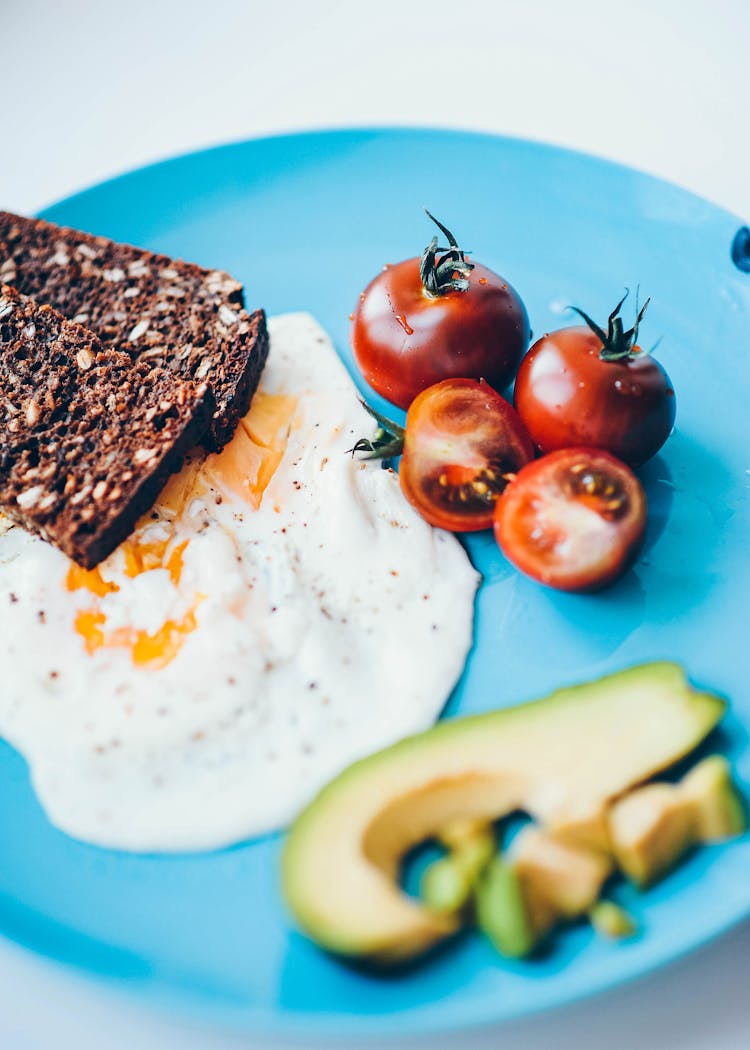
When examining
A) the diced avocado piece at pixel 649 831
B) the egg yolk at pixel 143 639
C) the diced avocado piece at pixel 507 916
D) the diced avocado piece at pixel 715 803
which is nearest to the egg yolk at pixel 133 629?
the egg yolk at pixel 143 639

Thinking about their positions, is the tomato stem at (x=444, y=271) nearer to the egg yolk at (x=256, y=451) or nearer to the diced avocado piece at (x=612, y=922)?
the egg yolk at (x=256, y=451)

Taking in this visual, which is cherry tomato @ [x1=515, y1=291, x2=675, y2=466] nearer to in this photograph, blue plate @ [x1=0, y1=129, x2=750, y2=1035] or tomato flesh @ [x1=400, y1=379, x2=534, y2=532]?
tomato flesh @ [x1=400, y1=379, x2=534, y2=532]

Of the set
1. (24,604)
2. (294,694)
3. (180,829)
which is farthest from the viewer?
(24,604)

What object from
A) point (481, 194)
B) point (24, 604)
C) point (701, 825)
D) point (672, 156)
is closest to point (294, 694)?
point (24, 604)

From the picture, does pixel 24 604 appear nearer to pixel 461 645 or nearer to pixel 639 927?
pixel 461 645

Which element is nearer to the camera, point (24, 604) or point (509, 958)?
point (509, 958)

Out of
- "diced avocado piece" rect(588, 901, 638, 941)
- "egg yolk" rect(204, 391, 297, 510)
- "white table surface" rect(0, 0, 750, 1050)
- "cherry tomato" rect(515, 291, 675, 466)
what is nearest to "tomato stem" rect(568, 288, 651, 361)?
"cherry tomato" rect(515, 291, 675, 466)
